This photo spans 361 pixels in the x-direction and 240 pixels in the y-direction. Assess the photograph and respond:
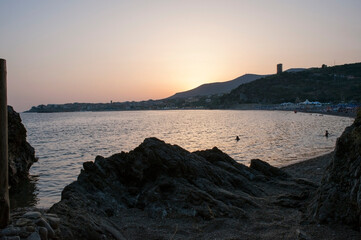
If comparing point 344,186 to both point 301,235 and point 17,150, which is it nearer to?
point 301,235

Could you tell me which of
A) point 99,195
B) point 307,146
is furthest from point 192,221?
point 307,146

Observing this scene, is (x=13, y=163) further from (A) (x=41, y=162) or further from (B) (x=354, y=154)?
(B) (x=354, y=154)

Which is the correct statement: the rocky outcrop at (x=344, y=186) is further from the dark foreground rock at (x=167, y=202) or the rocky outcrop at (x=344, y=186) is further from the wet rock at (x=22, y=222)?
the wet rock at (x=22, y=222)

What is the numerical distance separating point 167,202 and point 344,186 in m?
4.76

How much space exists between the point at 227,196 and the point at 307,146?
82.1ft

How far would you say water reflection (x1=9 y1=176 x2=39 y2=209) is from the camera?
13109 mm

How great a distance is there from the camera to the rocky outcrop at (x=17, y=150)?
15.5 meters

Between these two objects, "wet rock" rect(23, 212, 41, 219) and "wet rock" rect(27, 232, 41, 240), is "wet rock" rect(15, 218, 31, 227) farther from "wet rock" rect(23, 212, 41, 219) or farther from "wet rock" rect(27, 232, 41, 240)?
"wet rock" rect(27, 232, 41, 240)

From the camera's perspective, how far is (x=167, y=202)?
8.90 m

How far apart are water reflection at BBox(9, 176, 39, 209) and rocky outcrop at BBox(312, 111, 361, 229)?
459 inches

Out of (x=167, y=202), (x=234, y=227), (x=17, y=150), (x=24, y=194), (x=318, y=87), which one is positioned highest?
(x=318, y=87)

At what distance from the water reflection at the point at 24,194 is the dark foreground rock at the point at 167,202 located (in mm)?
5115

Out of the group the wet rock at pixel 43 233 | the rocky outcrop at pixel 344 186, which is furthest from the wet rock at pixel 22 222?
the rocky outcrop at pixel 344 186

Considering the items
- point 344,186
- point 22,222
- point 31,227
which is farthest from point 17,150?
point 344,186
